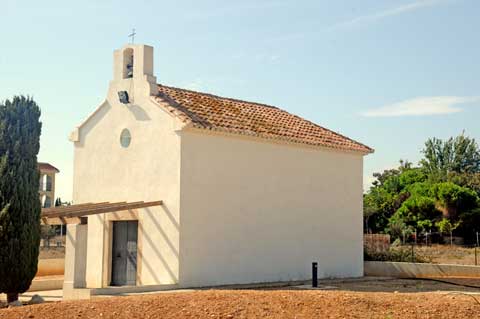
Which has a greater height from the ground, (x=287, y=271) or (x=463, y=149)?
(x=463, y=149)

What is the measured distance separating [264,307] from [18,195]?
7.15m

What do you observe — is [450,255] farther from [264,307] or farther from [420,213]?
[264,307]

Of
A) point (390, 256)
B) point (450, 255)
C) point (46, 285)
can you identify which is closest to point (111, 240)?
point (46, 285)

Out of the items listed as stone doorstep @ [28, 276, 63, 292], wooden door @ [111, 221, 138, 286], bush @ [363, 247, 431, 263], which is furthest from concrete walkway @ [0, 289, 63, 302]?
bush @ [363, 247, 431, 263]

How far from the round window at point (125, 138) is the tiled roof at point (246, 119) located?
1.63 metres

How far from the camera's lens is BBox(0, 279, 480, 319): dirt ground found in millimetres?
11102

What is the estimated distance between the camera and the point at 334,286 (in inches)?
783

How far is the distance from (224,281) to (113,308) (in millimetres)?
8232

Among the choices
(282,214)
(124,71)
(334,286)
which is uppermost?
(124,71)

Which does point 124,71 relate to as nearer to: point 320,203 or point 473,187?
point 320,203

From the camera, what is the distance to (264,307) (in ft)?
37.6

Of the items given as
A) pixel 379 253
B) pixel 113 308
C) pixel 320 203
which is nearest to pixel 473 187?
pixel 379 253

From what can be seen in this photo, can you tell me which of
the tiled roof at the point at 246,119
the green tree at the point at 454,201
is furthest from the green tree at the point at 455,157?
the tiled roof at the point at 246,119

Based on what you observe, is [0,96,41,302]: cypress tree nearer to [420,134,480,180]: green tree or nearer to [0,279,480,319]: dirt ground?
[0,279,480,319]: dirt ground
